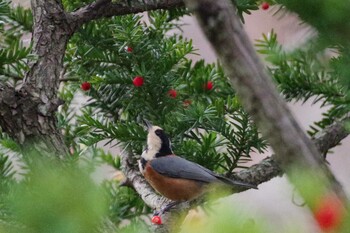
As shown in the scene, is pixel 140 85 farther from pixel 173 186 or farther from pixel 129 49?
pixel 173 186

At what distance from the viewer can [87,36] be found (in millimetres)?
743

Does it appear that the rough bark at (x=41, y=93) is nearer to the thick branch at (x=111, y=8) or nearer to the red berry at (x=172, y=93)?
the thick branch at (x=111, y=8)

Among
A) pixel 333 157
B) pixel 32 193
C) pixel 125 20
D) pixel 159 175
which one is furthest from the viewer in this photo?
pixel 333 157

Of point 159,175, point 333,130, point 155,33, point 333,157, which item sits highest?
point 155,33

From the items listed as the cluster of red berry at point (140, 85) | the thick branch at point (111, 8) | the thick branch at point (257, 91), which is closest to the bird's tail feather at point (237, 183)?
the cluster of red berry at point (140, 85)

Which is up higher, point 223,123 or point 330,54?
point 330,54

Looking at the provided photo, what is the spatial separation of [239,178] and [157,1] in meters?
0.23

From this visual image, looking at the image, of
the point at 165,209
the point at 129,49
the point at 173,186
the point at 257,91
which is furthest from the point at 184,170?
the point at 257,91

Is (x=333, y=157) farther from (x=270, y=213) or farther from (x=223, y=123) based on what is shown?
(x=270, y=213)

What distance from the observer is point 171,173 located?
0.97m

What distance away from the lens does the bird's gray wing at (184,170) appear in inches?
30.0

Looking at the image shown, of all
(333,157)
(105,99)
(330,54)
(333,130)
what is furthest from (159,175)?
(333,157)

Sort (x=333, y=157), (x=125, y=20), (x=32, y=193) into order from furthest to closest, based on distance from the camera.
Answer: (x=333, y=157)
(x=125, y=20)
(x=32, y=193)

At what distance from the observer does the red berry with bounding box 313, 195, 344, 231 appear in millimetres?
202
